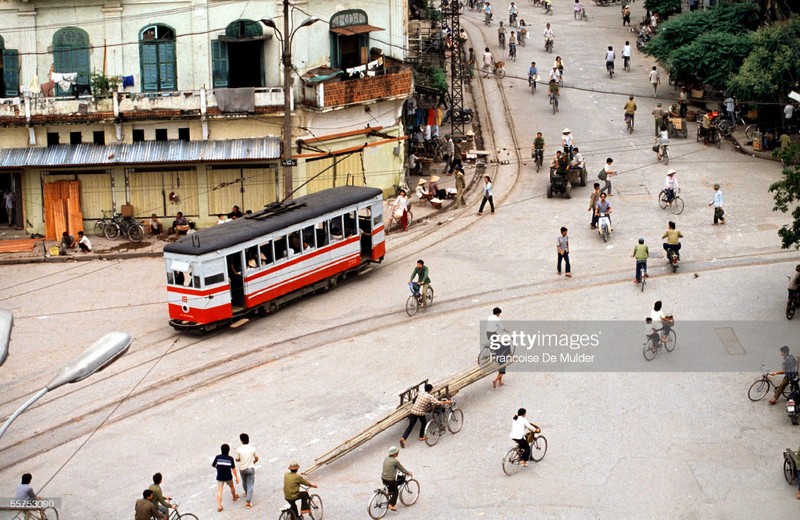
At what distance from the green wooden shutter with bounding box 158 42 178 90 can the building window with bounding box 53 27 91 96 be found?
2503mm

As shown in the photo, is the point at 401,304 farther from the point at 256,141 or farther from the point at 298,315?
the point at 256,141

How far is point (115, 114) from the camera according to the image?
42062 mm

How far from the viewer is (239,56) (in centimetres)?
4366

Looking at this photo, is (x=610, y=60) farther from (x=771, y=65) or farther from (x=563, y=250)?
(x=563, y=250)

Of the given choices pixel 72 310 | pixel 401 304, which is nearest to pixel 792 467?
pixel 401 304

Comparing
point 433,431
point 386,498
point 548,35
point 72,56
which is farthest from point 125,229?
point 548,35

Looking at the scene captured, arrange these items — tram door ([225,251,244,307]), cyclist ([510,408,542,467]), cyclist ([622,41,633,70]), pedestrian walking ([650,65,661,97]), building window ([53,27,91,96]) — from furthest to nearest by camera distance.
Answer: cyclist ([622,41,633,70]), pedestrian walking ([650,65,661,97]), building window ([53,27,91,96]), tram door ([225,251,244,307]), cyclist ([510,408,542,467])

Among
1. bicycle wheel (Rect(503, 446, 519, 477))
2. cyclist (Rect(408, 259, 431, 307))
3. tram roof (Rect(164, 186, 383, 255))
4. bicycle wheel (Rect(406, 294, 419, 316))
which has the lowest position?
bicycle wheel (Rect(503, 446, 519, 477))

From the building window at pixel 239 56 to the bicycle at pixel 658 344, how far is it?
1882 centimetres

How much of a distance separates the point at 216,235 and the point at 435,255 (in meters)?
8.38

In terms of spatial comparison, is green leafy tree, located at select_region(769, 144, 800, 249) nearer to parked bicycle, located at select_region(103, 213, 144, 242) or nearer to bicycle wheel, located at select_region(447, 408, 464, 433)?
bicycle wheel, located at select_region(447, 408, 464, 433)

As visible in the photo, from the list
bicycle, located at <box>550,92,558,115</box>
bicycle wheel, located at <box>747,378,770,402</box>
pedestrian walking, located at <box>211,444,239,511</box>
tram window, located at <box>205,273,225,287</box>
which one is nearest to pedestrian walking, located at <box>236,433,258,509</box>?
pedestrian walking, located at <box>211,444,239,511</box>

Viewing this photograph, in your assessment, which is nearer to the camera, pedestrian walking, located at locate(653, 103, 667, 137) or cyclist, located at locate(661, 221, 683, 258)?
cyclist, located at locate(661, 221, 683, 258)

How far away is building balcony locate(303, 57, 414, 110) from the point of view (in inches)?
1684
